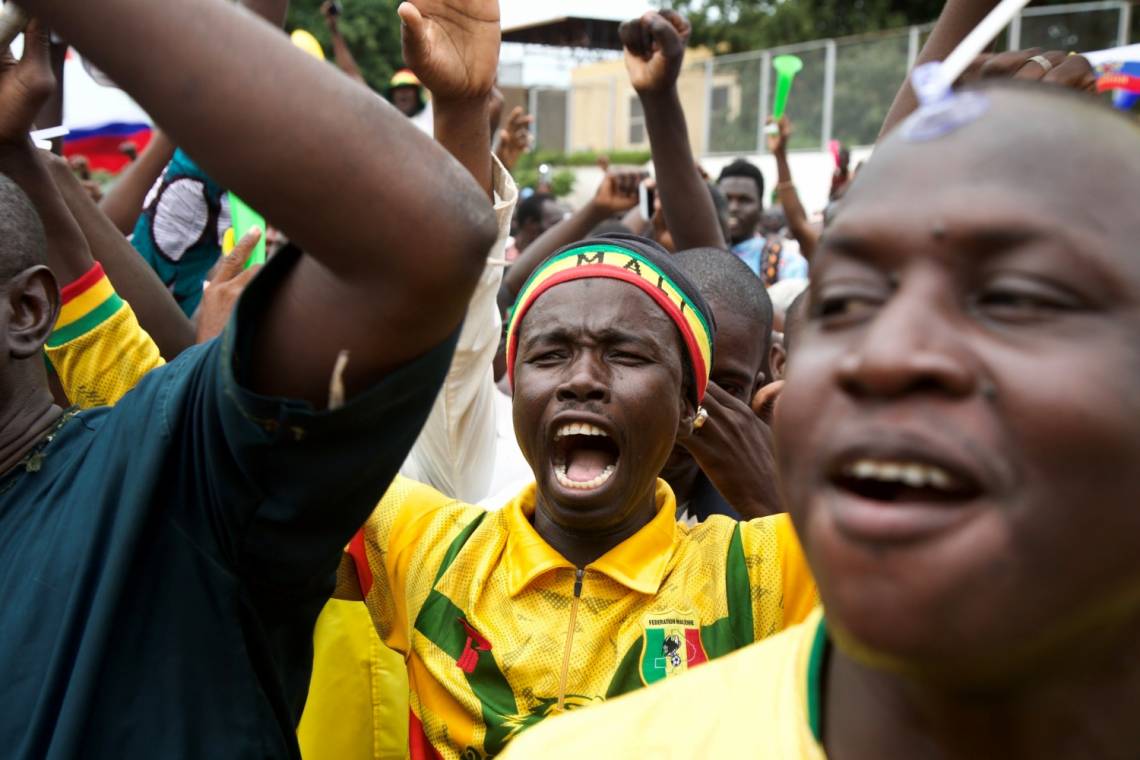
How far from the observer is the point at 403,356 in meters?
1.32

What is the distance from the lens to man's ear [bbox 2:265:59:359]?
6.53 ft

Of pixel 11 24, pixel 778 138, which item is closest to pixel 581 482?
pixel 11 24

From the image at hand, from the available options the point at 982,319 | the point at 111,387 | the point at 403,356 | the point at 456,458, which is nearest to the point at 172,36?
the point at 403,356

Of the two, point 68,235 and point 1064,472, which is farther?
point 68,235

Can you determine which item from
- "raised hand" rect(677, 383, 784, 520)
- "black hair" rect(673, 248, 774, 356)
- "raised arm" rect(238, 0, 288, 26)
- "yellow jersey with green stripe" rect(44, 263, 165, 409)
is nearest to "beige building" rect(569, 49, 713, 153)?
"black hair" rect(673, 248, 774, 356)

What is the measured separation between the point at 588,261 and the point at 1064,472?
5.33ft

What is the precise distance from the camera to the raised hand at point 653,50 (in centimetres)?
357

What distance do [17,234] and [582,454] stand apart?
46.0 inches

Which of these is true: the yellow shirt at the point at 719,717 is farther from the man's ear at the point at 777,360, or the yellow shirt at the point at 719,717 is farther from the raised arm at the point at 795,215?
the raised arm at the point at 795,215

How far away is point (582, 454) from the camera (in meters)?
2.43

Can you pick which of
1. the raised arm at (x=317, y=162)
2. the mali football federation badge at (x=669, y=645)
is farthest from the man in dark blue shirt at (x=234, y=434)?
the mali football federation badge at (x=669, y=645)

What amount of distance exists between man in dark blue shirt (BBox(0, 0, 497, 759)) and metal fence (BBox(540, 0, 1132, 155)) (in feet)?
51.3

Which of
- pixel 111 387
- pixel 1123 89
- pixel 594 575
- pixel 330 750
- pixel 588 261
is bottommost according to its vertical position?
pixel 330 750

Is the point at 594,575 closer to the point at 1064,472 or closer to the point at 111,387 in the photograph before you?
the point at 111,387
